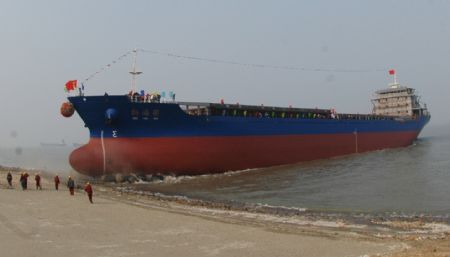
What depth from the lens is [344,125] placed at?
37.1 meters

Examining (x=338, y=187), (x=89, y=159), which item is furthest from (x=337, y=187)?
(x=89, y=159)

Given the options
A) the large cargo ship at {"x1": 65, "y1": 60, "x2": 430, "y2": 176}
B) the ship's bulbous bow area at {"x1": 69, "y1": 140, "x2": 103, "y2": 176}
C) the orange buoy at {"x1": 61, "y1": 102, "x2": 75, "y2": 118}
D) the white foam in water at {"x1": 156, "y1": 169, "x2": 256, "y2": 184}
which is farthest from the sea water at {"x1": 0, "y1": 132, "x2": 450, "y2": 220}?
the orange buoy at {"x1": 61, "y1": 102, "x2": 75, "y2": 118}

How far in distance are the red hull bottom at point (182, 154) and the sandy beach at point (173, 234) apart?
7.53 meters

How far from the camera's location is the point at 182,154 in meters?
24.3

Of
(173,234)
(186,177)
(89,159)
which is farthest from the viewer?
(186,177)

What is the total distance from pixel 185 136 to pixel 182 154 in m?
1.03

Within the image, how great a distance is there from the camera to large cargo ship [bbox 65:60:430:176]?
2336 centimetres

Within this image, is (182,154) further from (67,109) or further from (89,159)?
(67,109)

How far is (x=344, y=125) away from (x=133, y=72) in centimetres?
1938

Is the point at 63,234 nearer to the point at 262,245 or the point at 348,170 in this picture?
the point at 262,245

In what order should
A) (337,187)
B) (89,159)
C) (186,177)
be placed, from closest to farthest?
(337,187), (89,159), (186,177)

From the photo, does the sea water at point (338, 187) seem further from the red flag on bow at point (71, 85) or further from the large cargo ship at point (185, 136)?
the red flag on bow at point (71, 85)

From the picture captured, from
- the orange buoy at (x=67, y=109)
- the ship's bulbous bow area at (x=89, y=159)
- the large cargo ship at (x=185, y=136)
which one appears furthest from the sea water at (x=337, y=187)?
the orange buoy at (x=67, y=109)

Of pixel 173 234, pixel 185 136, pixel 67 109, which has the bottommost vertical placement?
pixel 173 234
